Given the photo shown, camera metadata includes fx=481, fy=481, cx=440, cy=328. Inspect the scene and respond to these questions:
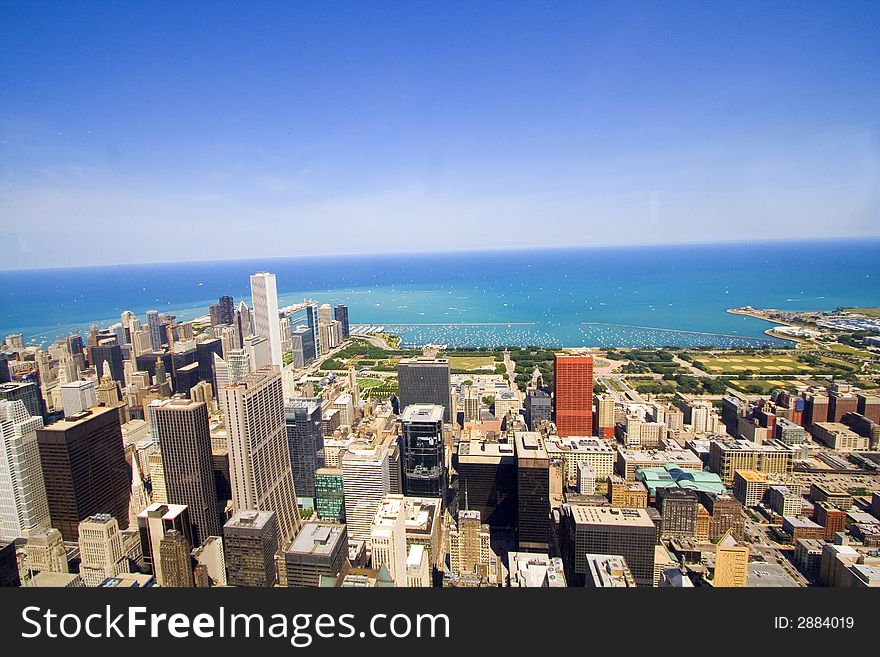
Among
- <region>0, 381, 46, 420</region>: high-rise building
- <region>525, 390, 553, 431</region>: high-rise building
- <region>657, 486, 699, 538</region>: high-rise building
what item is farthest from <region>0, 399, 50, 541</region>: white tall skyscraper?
<region>657, 486, 699, 538</region>: high-rise building

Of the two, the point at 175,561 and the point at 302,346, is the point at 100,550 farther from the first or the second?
the point at 302,346

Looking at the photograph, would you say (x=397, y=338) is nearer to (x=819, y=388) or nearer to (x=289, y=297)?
(x=289, y=297)

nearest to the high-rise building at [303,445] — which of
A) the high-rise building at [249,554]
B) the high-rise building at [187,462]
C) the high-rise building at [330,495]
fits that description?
the high-rise building at [330,495]

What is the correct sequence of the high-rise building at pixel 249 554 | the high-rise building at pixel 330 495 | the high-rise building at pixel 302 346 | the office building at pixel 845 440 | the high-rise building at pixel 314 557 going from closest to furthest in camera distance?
the high-rise building at pixel 314 557
the high-rise building at pixel 249 554
the high-rise building at pixel 330 495
the office building at pixel 845 440
the high-rise building at pixel 302 346

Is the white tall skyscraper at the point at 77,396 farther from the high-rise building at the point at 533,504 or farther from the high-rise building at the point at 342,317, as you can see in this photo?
the high-rise building at the point at 342,317

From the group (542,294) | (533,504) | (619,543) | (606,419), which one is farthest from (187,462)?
(542,294)
